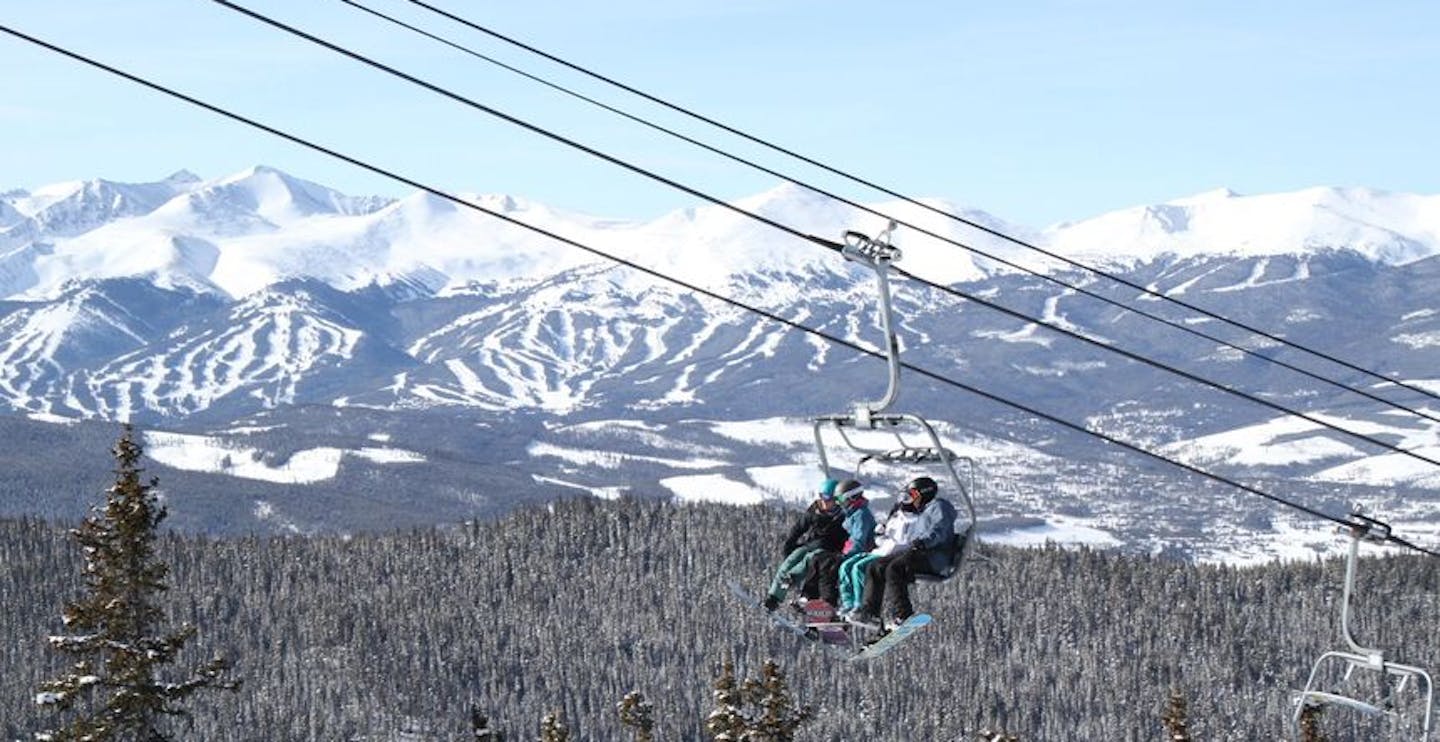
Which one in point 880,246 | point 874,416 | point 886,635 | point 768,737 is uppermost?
point 880,246

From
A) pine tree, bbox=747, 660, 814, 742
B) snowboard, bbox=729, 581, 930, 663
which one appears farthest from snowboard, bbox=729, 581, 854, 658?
pine tree, bbox=747, 660, 814, 742

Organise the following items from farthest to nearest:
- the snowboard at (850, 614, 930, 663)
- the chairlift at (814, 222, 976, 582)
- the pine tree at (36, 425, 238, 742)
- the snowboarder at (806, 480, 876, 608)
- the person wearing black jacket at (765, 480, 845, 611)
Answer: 1. the pine tree at (36, 425, 238, 742)
2. the person wearing black jacket at (765, 480, 845, 611)
3. the snowboarder at (806, 480, 876, 608)
4. the snowboard at (850, 614, 930, 663)
5. the chairlift at (814, 222, 976, 582)

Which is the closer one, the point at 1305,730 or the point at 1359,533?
the point at 1359,533

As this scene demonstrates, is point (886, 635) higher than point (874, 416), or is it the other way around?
point (874, 416)

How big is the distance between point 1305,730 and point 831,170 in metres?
26.2

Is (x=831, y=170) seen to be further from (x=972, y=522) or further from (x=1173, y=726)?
(x=1173, y=726)

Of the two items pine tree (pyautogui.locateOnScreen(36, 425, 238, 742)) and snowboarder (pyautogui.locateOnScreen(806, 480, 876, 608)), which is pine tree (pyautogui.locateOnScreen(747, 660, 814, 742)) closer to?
pine tree (pyautogui.locateOnScreen(36, 425, 238, 742))

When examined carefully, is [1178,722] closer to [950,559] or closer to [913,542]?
[950,559]

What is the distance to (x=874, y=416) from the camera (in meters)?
29.5

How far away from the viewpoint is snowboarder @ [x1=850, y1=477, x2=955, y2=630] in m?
35.5

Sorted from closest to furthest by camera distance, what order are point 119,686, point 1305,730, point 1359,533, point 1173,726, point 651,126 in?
point 651,126
point 1359,533
point 119,686
point 1305,730
point 1173,726

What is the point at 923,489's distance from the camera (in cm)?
3528

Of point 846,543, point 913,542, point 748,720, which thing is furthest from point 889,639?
point 748,720

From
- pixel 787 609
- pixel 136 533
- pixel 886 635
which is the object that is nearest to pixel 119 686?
pixel 136 533
